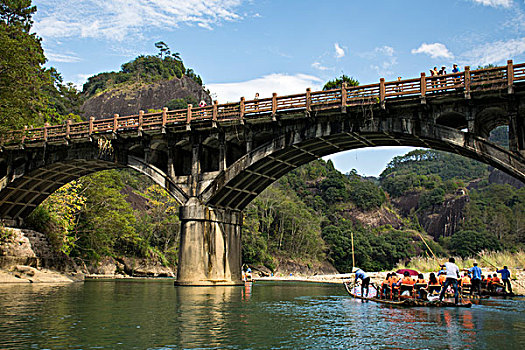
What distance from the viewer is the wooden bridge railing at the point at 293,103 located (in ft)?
78.3

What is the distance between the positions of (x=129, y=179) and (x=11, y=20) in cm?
4114

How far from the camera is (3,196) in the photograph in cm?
4300

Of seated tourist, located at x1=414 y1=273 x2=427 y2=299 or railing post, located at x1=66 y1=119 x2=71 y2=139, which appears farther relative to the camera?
railing post, located at x1=66 y1=119 x2=71 y2=139

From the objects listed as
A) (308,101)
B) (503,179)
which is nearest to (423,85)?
(308,101)

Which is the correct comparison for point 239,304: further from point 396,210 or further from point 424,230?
point 396,210

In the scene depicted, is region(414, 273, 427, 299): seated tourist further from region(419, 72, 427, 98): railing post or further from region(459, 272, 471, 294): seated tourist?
region(419, 72, 427, 98): railing post

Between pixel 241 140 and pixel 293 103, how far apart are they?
15.7ft

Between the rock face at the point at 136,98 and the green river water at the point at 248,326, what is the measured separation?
124 meters

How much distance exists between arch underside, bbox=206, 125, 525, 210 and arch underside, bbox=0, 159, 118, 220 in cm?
1058

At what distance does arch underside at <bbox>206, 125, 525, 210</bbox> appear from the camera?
77.4ft

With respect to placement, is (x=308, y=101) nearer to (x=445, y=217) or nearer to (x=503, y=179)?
(x=445, y=217)

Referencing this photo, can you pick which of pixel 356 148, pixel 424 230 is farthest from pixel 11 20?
pixel 424 230

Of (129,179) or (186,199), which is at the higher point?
(129,179)

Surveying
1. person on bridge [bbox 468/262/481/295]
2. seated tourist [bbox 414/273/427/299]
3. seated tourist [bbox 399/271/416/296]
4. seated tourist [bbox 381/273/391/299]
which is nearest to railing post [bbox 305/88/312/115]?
seated tourist [bbox 381/273/391/299]
